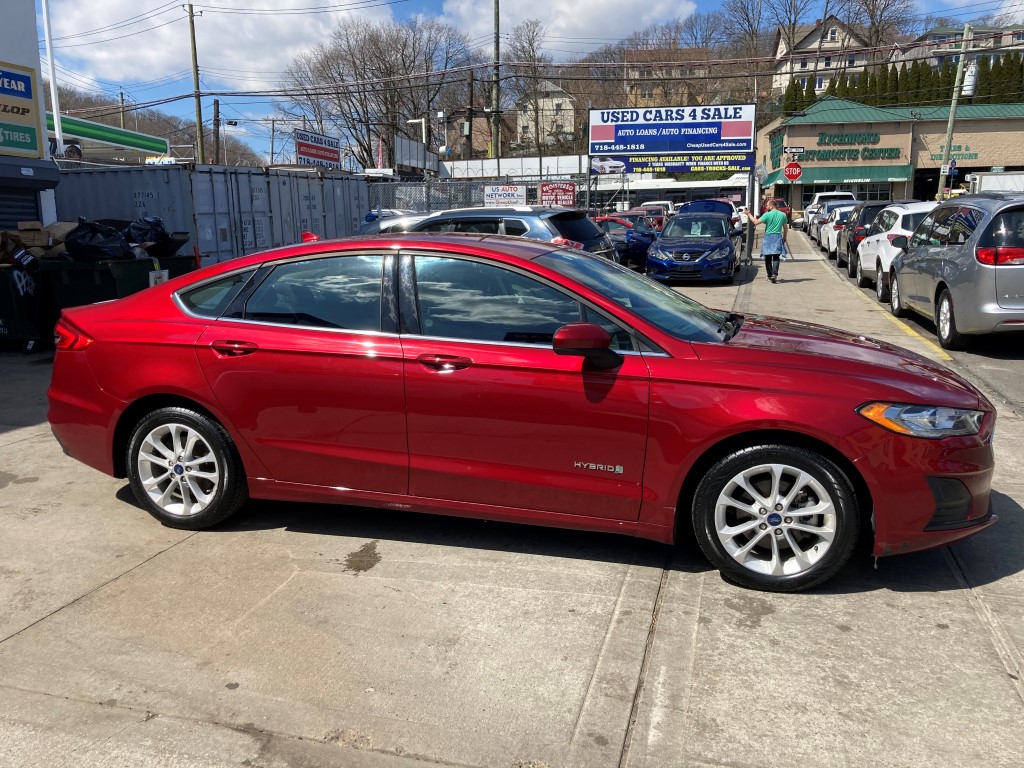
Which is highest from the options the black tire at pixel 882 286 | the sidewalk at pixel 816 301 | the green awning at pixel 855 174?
the green awning at pixel 855 174

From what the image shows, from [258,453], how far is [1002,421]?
582 cm

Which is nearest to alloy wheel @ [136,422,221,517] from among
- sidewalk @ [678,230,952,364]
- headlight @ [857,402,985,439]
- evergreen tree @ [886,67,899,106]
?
headlight @ [857,402,985,439]

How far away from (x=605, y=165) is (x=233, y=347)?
1105 inches

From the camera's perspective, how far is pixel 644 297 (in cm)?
434

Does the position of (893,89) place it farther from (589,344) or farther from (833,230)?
(589,344)

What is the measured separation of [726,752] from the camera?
8.89 feet

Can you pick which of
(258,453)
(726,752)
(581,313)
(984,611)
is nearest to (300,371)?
(258,453)

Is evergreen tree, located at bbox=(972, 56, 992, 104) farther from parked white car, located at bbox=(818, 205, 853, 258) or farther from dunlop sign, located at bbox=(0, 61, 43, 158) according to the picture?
dunlop sign, located at bbox=(0, 61, 43, 158)

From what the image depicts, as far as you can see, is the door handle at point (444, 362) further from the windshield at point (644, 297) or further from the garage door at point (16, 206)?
the garage door at point (16, 206)

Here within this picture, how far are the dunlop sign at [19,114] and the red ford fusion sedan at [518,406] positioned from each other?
10.1 metres

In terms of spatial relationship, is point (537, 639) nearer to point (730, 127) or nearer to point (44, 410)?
point (44, 410)

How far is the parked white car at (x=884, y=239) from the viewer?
14.1 meters

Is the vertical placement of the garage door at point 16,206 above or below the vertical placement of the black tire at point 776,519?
above

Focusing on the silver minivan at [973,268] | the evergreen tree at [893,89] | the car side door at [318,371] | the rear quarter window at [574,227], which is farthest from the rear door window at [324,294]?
the evergreen tree at [893,89]
